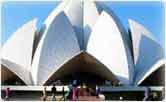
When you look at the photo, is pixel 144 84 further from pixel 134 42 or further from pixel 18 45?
pixel 18 45

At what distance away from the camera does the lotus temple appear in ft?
63.3

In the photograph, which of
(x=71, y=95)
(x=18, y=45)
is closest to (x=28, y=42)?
Answer: (x=18, y=45)

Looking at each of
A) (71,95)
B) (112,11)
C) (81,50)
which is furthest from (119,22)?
(71,95)

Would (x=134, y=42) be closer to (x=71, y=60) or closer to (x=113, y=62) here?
(x=113, y=62)

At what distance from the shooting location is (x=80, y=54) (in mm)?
19969

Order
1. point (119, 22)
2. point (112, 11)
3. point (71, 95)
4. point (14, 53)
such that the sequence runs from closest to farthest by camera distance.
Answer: point (71, 95) < point (14, 53) < point (119, 22) < point (112, 11)

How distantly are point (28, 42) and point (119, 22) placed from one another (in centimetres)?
526

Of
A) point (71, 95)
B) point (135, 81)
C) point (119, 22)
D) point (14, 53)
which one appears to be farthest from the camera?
point (119, 22)

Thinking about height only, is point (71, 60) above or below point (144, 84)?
above

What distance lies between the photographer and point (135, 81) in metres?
19.1

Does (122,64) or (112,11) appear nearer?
(122,64)

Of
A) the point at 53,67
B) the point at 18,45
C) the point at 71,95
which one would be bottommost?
the point at 71,95

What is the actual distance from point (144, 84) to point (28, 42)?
6.13m

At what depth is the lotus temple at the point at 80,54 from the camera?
19.3 meters
